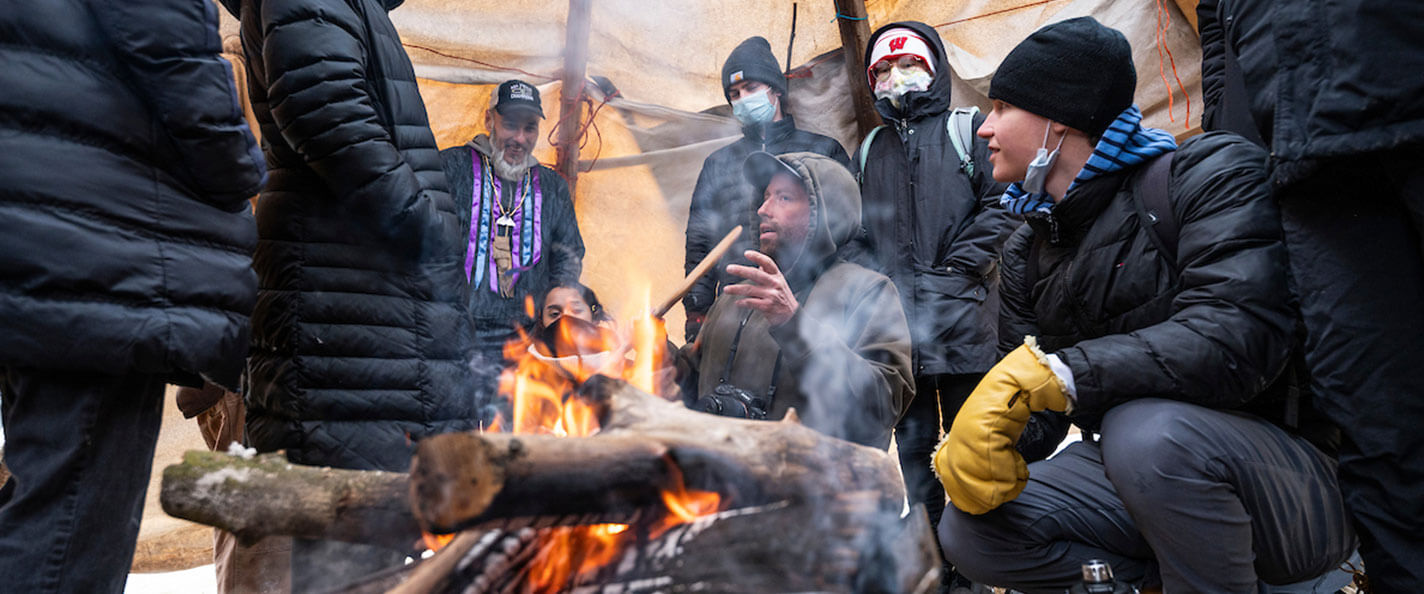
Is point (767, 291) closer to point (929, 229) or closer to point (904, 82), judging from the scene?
point (929, 229)

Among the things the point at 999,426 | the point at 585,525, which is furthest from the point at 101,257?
the point at 999,426

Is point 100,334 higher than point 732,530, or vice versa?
point 100,334

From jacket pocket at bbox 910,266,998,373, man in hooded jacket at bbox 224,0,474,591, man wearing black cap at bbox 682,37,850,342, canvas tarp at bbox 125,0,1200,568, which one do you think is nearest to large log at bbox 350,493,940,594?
man in hooded jacket at bbox 224,0,474,591

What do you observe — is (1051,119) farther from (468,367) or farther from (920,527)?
(468,367)

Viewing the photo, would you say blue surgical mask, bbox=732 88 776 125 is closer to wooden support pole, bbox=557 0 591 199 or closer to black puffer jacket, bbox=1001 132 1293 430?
wooden support pole, bbox=557 0 591 199

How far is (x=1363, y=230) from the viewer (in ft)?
5.76

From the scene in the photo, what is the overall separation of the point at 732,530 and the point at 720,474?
120 mm

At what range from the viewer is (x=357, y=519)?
4.99 ft

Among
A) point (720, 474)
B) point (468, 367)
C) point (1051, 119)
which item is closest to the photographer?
point (720, 474)

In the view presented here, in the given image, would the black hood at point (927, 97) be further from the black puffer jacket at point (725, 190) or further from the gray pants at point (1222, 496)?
the gray pants at point (1222, 496)

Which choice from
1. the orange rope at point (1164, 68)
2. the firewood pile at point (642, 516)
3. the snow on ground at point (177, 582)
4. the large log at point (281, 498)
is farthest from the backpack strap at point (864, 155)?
the snow on ground at point (177, 582)

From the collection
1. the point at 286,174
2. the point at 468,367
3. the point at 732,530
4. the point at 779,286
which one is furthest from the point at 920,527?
the point at 286,174

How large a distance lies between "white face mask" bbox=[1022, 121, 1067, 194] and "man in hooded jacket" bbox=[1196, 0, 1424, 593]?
1.74 ft

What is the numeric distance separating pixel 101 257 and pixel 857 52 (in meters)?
4.78
